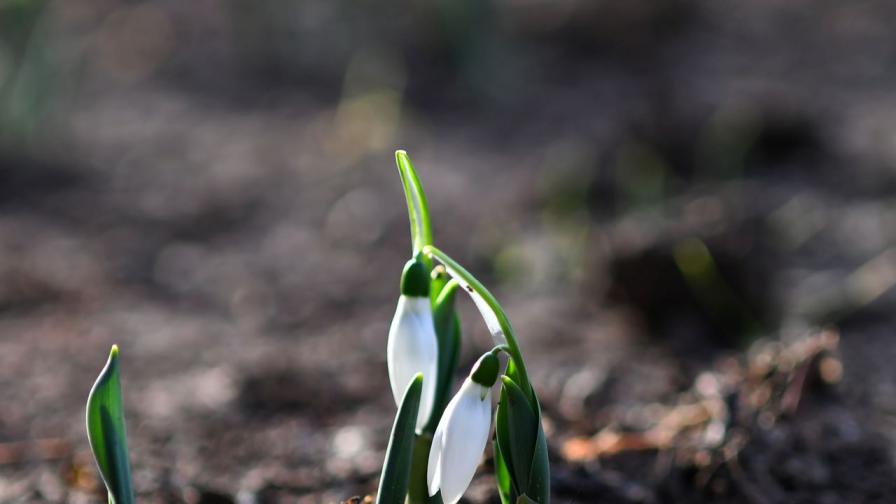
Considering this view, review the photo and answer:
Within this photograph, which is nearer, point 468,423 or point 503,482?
point 468,423

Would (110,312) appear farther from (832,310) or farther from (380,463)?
(832,310)

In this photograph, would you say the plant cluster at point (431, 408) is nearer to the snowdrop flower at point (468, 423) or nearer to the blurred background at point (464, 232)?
the snowdrop flower at point (468, 423)

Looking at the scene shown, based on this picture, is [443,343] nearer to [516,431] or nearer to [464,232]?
[516,431]

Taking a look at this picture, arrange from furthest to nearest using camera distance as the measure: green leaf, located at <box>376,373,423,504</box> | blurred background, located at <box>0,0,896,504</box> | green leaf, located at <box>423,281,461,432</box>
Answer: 1. blurred background, located at <box>0,0,896,504</box>
2. green leaf, located at <box>423,281,461,432</box>
3. green leaf, located at <box>376,373,423,504</box>

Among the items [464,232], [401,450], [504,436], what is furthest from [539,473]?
[464,232]

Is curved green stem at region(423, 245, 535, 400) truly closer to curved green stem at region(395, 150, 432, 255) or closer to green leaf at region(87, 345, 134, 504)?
curved green stem at region(395, 150, 432, 255)

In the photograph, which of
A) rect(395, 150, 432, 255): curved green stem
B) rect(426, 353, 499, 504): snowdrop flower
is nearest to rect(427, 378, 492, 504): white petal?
rect(426, 353, 499, 504): snowdrop flower

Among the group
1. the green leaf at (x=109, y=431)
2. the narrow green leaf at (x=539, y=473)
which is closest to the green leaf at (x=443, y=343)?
the narrow green leaf at (x=539, y=473)
